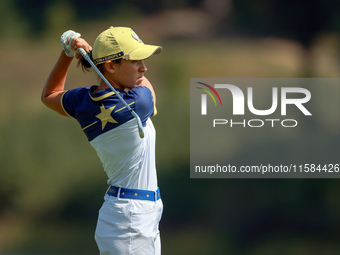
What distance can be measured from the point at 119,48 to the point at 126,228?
0.75m

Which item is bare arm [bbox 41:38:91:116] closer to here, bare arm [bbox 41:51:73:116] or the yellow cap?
bare arm [bbox 41:51:73:116]

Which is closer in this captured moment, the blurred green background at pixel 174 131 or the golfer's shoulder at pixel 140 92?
the golfer's shoulder at pixel 140 92

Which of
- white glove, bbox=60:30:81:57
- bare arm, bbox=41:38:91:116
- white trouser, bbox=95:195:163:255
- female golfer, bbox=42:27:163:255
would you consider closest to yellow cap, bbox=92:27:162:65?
female golfer, bbox=42:27:163:255

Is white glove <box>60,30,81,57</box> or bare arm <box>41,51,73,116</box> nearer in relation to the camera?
white glove <box>60,30,81,57</box>

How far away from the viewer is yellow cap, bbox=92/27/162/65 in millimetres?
2582

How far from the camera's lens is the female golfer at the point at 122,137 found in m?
2.59

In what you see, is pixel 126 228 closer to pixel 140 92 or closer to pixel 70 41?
pixel 140 92

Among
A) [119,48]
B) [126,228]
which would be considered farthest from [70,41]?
[126,228]

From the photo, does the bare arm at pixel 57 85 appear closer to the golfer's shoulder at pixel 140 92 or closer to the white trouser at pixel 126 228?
the golfer's shoulder at pixel 140 92

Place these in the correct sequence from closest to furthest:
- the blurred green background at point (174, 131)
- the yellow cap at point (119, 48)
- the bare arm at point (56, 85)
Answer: the yellow cap at point (119, 48)
the bare arm at point (56, 85)
the blurred green background at point (174, 131)

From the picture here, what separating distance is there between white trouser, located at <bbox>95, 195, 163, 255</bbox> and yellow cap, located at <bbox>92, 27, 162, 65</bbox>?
0.60 meters

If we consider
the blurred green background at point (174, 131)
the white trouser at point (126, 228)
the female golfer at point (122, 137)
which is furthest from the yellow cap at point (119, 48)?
the blurred green background at point (174, 131)

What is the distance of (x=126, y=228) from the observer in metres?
2.62

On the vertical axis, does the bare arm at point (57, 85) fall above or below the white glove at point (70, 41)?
below
